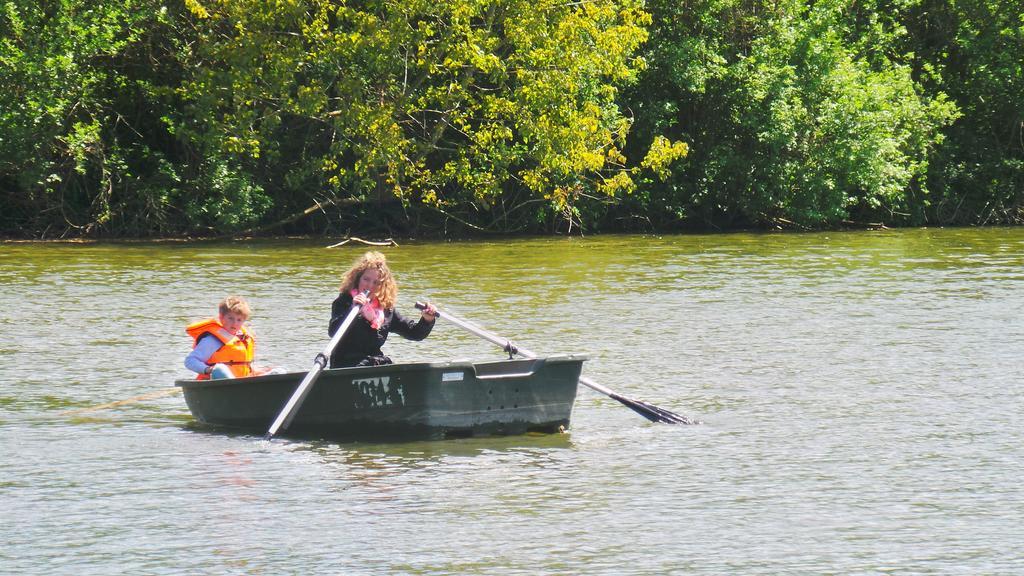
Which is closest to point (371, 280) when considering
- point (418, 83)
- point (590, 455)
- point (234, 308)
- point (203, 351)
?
point (234, 308)

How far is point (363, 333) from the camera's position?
10.5 meters

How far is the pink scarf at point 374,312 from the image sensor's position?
412 inches

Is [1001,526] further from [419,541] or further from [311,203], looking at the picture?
[311,203]

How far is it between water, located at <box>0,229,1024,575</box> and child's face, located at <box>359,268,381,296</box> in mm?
1125

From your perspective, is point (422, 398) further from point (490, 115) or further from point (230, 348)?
point (490, 115)

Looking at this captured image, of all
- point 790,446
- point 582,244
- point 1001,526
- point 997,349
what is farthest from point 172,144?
point 1001,526

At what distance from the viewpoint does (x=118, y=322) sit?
55.6 feet

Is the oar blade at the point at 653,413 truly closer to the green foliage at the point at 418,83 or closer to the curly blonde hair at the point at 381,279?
the curly blonde hair at the point at 381,279

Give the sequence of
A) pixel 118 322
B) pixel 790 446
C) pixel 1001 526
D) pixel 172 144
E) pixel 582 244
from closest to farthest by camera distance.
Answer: pixel 1001 526
pixel 790 446
pixel 118 322
pixel 582 244
pixel 172 144

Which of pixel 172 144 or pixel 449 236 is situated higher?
pixel 172 144

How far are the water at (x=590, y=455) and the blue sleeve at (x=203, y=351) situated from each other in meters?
0.46

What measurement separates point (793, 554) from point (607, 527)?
3.35 ft

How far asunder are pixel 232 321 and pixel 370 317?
1.11m

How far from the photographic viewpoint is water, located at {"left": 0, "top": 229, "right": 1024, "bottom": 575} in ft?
24.2
